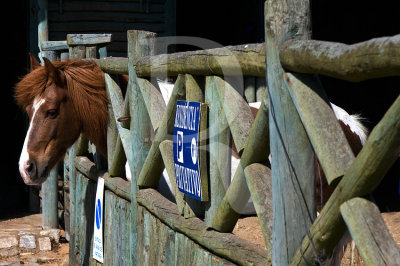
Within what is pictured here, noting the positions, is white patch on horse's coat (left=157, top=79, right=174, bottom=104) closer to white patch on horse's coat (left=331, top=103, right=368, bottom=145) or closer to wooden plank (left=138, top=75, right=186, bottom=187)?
wooden plank (left=138, top=75, right=186, bottom=187)

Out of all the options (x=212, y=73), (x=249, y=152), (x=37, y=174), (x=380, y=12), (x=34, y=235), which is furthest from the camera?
(x=380, y=12)

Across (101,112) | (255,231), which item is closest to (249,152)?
(101,112)

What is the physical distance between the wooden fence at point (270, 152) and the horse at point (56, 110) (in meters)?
0.77

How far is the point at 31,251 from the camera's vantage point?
7.14 m

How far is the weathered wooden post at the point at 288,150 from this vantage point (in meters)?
1.97

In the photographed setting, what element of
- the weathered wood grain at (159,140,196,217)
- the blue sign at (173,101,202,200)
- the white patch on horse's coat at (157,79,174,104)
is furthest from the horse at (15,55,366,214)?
the blue sign at (173,101,202,200)

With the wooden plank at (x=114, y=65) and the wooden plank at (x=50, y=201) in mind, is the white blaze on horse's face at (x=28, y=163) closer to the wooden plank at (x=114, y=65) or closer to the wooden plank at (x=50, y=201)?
the wooden plank at (x=114, y=65)

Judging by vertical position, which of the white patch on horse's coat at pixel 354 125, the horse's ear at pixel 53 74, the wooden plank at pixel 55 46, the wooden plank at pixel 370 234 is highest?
the wooden plank at pixel 55 46

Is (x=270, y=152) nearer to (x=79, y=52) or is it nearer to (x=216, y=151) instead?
(x=216, y=151)

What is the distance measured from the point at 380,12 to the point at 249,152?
8122mm

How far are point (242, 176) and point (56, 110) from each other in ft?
8.44

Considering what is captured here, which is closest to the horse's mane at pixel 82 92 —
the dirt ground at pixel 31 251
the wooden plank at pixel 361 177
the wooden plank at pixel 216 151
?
the wooden plank at pixel 216 151

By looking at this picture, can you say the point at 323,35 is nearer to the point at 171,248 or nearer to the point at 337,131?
the point at 171,248

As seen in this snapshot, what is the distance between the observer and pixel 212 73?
2717mm
